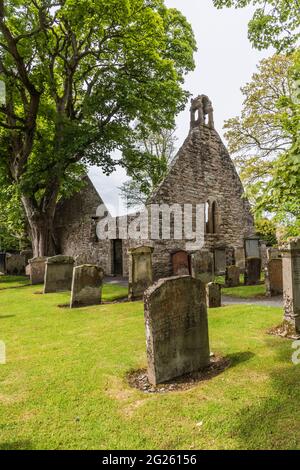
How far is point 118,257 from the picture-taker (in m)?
19.5

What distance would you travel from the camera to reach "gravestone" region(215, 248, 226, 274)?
16984 millimetres

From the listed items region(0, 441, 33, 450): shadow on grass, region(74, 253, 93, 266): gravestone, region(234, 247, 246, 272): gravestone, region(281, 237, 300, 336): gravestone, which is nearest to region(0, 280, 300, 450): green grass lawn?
region(0, 441, 33, 450): shadow on grass

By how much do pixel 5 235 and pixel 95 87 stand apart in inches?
500

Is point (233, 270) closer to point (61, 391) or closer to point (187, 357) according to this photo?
point (187, 357)

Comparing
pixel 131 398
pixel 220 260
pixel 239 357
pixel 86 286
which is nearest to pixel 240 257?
pixel 220 260

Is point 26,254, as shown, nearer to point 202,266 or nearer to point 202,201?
point 202,201

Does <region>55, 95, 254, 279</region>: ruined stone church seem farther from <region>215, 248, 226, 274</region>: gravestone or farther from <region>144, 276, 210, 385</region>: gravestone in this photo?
<region>144, 276, 210, 385</region>: gravestone

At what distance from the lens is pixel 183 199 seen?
16.3 metres

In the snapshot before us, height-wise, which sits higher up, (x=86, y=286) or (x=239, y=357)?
(x=86, y=286)

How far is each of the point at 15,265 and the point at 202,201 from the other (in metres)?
12.6

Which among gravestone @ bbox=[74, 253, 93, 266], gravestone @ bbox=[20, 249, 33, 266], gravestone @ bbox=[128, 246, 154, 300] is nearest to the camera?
gravestone @ bbox=[128, 246, 154, 300]

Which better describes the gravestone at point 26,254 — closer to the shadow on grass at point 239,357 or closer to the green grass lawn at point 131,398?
the green grass lawn at point 131,398

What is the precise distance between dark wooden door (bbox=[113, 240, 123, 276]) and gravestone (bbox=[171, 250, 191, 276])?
4.66 m

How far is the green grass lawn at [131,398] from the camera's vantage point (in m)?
3.03
